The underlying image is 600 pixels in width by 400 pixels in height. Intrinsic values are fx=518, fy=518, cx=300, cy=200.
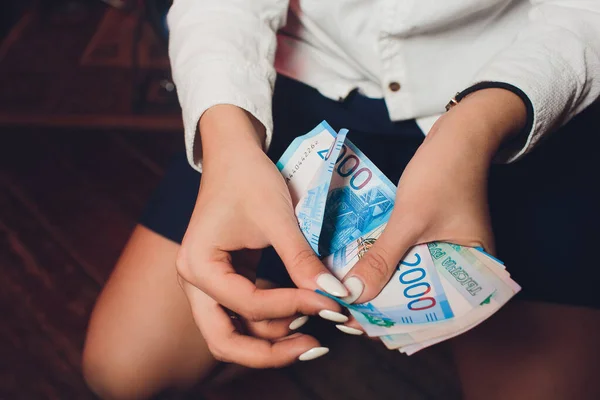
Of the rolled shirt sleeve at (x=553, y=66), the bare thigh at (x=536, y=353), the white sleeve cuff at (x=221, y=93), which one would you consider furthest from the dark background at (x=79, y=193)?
the rolled shirt sleeve at (x=553, y=66)

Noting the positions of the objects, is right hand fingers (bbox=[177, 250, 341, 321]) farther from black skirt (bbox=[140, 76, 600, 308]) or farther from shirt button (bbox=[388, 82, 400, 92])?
shirt button (bbox=[388, 82, 400, 92])

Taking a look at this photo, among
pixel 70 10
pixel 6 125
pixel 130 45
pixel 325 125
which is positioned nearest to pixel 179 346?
pixel 325 125

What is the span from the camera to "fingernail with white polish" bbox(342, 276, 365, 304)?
50 cm

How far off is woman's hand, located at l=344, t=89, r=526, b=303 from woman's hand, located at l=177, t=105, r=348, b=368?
0.05 m

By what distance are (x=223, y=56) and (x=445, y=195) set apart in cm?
34

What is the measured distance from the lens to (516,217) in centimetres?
68

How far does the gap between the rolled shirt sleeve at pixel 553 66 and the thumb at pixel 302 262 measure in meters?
0.28

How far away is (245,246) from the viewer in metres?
0.57

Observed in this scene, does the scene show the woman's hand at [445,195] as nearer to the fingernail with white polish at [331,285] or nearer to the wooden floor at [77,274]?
the fingernail with white polish at [331,285]

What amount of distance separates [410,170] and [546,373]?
1.19ft

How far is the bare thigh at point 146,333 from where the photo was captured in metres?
0.78

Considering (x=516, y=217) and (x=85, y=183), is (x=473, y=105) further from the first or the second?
(x=85, y=183)

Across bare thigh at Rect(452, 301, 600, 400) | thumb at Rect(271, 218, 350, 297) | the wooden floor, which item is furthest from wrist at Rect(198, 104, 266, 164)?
the wooden floor

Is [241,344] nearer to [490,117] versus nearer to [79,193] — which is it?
[490,117]
